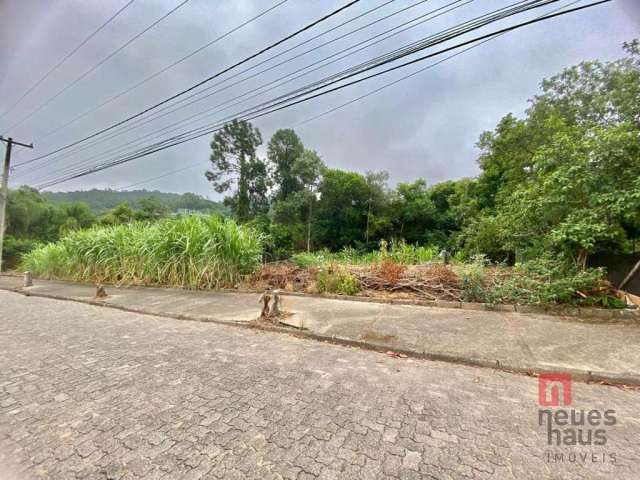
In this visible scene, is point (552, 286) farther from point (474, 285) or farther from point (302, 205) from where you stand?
point (302, 205)

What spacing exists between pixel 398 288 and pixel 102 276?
932cm

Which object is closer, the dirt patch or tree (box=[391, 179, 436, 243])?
the dirt patch

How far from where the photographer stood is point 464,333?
10.8ft

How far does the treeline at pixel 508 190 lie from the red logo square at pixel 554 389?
239cm

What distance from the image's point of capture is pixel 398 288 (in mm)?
5406

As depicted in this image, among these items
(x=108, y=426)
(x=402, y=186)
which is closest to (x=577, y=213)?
(x=108, y=426)

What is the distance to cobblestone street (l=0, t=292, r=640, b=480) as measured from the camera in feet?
4.57

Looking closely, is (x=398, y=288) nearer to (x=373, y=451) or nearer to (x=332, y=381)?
(x=332, y=381)

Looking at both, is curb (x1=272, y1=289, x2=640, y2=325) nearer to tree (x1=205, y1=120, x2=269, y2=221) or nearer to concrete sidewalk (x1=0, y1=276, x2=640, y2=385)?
concrete sidewalk (x1=0, y1=276, x2=640, y2=385)

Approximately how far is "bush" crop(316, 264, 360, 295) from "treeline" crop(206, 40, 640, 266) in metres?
3.41

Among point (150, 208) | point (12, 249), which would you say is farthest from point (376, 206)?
point (12, 249)

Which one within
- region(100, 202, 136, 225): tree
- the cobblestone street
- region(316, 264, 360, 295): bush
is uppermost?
region(100, 202, 136, 225): tree

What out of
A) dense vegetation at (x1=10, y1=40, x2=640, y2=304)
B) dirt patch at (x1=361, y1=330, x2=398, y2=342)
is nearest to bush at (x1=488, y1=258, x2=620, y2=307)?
dense vegetation at (x1=10, y1=40, x2=640, y2=304)

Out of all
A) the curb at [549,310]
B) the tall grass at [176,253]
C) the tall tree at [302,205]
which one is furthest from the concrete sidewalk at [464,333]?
the tall tree at [302,205]
